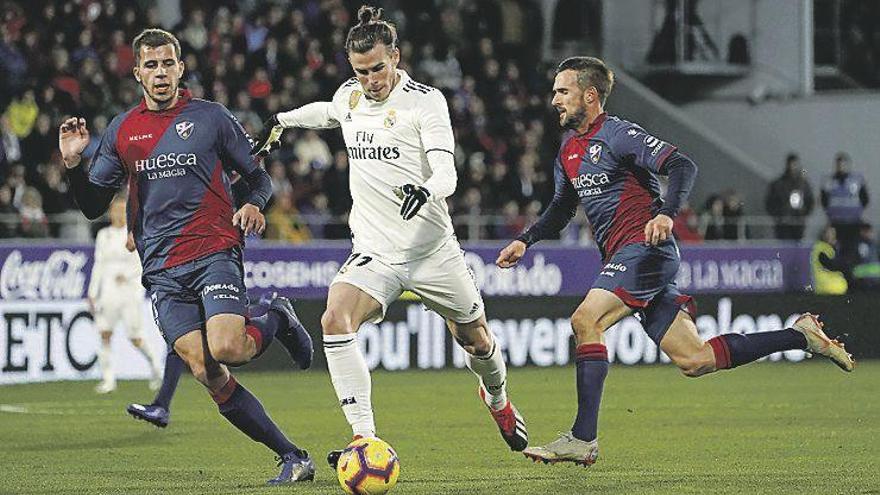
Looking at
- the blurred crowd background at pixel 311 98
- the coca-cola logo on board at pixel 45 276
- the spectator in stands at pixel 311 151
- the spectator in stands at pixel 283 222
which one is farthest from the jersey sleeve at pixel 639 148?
the spectator in stands at pixel 311 151

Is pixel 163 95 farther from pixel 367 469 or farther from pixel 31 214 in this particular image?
pixel 31 214

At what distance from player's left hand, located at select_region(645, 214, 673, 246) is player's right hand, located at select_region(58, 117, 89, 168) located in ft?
9.65

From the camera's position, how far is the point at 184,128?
30.3ft

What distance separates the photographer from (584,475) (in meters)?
9.23

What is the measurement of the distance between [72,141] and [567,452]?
9.93 feet

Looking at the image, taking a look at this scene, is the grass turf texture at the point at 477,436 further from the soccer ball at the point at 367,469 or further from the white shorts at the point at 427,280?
the white shorts at the point at 427,280

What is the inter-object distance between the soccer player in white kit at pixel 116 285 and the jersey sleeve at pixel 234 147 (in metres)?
7.43

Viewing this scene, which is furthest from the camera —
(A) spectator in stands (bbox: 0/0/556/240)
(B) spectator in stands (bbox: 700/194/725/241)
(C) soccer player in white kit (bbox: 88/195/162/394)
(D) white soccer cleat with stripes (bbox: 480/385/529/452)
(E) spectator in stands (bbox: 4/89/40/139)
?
(B) spectator in stands (bbox: 700/194/725/241)

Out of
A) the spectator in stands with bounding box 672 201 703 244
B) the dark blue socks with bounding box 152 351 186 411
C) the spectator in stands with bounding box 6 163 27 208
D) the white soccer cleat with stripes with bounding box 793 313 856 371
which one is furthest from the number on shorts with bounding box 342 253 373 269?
the spectator in stands with bounding box 672 201 703 244

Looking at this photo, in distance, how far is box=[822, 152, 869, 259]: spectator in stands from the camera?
945 inches

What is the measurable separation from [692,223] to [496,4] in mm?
5971

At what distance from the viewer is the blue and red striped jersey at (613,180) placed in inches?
372

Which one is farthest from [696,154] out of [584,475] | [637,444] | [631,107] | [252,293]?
[584,475]

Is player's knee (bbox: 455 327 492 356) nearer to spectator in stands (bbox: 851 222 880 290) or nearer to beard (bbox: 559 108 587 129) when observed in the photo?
beard (bbox: 559 108 587 129)
